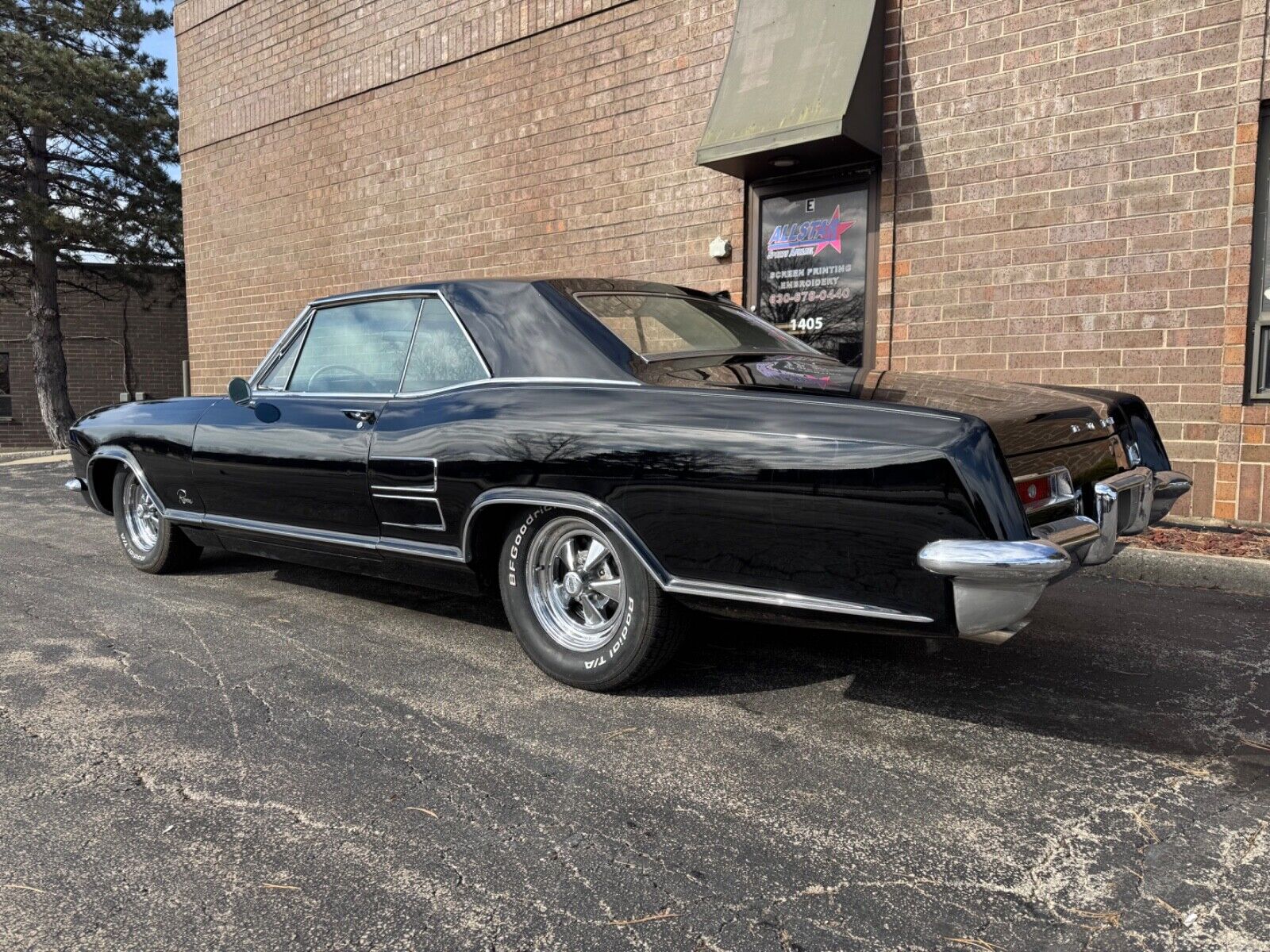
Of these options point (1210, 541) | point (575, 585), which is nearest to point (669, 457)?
point (575, 585)

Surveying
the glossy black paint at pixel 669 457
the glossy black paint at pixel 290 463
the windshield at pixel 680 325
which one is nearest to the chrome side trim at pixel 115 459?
the glossy black paint at pixel 290 463

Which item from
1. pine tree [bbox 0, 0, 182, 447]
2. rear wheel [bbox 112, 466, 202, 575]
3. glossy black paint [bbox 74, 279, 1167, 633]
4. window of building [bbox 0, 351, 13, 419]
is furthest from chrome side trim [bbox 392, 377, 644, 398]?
window of building [bbox 0, 351, 13, 419]

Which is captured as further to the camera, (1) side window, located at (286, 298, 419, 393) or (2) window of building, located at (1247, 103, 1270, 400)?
(2) window of building, located at (1247, 103, 1270, 400)

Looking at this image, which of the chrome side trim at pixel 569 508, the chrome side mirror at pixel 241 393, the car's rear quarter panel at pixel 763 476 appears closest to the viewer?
the car's rear quarter panel at pixel 763 476

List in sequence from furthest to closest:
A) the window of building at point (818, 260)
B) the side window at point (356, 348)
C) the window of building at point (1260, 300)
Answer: the window of building at point (818, 260), the window of building at point (1260, 300), the side window at point (356, 348)

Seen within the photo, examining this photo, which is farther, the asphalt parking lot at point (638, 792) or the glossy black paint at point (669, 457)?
the glossy black paint at point (669, 457)

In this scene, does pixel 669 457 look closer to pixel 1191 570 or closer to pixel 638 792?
pixel 638 792

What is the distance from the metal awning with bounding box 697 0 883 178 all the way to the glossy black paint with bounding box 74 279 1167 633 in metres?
3.52

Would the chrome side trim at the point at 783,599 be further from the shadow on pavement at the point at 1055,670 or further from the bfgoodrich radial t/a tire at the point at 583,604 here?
the shadow on pavement at the point at 1055,670

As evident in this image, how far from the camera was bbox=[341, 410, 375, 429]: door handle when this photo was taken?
12.2ft

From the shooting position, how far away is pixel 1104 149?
631cm

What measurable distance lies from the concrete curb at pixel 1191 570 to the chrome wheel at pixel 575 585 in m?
2.81

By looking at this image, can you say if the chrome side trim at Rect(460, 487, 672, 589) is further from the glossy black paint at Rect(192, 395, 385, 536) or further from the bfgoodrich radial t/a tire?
the glossy black paint at Rect(192, 395, 385, 536)

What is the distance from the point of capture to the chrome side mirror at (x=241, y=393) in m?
4.24
